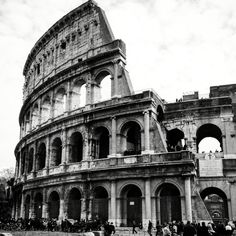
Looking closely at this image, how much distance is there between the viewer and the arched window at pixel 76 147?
23891 millimetres

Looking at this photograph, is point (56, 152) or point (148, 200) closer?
point (148, 200)

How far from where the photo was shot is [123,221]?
2006 cm

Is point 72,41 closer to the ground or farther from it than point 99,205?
farther from it

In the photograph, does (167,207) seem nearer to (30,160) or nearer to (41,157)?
(41,157)

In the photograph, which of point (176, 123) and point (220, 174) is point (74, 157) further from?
point (220, 174)

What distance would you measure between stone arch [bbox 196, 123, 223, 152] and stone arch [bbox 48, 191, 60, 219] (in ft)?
35.1

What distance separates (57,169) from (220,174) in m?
10.9

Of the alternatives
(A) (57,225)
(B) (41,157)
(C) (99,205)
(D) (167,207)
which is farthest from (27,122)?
(D) (167,207)

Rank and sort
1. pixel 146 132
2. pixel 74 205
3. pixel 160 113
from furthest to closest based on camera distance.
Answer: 1. pixel 160 113
2. pixel 74 205
3. pixel 146 132

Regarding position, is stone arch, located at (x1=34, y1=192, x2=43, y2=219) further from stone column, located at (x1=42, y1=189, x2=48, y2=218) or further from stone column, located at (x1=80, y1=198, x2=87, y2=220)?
stone column, located at (x1=80, y1=198, x2=87, y2=220)

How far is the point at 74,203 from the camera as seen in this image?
22344 millimetres

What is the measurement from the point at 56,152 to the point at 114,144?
20.4ft

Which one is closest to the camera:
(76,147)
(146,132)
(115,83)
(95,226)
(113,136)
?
(95,226)

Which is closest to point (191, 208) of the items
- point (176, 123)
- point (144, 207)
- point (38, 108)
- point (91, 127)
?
point (144, 207)
